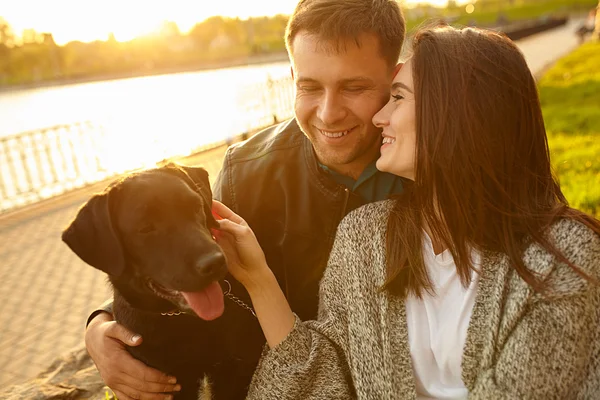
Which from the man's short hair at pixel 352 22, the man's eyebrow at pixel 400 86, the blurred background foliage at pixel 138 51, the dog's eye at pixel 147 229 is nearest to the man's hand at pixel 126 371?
the dog's eye at pixel 147 229

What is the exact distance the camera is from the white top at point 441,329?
6.88 feet

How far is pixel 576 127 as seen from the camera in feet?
30.8

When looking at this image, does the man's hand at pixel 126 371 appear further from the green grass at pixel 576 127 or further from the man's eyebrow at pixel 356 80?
the green grass at pixel 576 127

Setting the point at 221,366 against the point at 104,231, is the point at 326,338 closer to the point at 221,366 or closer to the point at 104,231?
the point at 221,366

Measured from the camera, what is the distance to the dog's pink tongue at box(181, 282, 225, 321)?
226 cm

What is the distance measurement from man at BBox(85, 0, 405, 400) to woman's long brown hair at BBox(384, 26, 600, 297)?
557 millimetres

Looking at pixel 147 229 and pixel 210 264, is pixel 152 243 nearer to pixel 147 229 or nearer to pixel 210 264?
pixel 147 229

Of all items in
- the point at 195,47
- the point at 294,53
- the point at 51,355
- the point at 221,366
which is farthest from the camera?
the point at 195,47

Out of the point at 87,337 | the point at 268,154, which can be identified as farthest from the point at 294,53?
the point at 87,337

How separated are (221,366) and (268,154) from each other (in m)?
1.26

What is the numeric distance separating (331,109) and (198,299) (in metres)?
1.21

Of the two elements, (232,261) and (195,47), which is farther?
(195,47)

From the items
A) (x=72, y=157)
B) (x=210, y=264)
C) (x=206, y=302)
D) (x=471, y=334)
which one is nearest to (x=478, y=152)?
(x=471, y=334)

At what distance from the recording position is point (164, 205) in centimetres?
231
